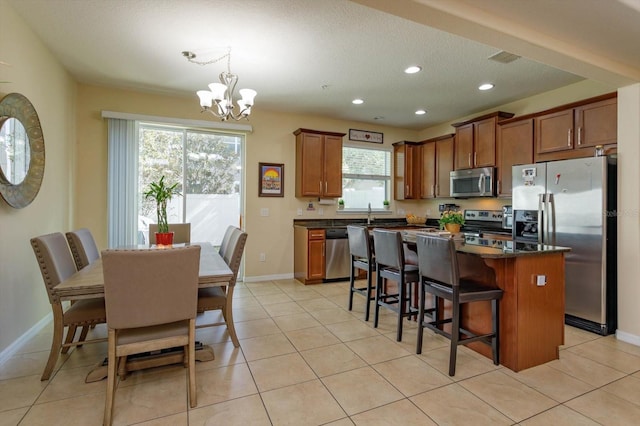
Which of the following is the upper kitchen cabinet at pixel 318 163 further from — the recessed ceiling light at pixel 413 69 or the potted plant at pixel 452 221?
the potted plant at pixel 452 221

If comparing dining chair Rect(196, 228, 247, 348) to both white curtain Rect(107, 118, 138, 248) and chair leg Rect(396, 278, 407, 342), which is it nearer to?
chair leg Rect(396, 278, 407, 342)

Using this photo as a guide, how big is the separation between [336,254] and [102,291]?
344 cm

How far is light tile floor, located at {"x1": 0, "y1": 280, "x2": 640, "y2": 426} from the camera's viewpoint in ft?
5.90

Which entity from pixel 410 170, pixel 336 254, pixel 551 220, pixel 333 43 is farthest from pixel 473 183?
pixel 333 43

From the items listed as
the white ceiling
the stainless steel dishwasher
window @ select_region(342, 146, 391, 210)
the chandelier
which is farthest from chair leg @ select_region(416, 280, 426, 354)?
window @ select_region(342, 146, 391, 210)

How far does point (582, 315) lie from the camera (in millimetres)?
3072

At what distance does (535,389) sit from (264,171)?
13.5ft

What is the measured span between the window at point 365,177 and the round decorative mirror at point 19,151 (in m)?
4.10

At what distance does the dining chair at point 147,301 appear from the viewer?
1.70 m

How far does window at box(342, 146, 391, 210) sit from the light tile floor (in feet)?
10.4

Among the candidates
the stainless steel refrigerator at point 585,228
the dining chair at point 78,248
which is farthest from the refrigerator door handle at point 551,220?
the dining chair at point 78,248

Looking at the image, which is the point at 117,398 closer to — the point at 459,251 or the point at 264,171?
the point at 459,251

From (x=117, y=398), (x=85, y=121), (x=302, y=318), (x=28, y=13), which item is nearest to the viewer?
(x=117, y=398)

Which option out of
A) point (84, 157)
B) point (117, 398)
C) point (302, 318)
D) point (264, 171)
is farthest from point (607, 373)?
point (84, 157)
